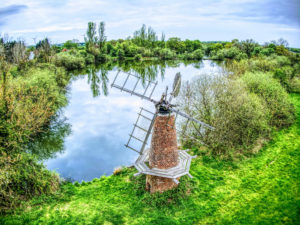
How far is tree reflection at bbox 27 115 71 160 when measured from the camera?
66.6ft

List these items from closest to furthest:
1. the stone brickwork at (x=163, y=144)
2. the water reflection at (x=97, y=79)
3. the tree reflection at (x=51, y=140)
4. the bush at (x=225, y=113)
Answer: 1. the stone brickwork at (x=163, y=144)
2. the bush at (x=225, y=113)
3. the tree reflection at (x=51, y=140)
4. the water reflection at (x=97, y=79)

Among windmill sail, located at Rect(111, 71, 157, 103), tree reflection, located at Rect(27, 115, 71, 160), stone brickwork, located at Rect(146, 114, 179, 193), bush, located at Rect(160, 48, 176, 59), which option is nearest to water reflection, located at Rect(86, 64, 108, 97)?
windmill sail, located at Rect(111, 71, 157, 103)

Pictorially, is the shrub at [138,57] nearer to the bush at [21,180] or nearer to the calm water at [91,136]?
the calm water at [91,136]

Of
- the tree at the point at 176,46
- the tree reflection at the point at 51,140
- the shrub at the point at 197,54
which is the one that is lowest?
the tree reflection at the point at 51,140

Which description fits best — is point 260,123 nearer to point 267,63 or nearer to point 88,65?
point 267,63

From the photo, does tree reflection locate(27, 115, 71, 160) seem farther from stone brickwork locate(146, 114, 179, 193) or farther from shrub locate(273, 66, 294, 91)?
shrub locate(273, 66, 294, 91)

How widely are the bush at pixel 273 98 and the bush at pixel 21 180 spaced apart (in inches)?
751

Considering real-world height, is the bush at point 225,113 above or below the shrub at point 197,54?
below

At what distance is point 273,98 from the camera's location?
19828 mm

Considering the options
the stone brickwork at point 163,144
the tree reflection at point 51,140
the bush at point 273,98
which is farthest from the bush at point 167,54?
the stone brickwork at point 163,144

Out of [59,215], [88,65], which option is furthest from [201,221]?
[88,65]

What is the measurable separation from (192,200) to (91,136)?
15.5 m

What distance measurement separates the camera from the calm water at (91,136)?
18.5 m

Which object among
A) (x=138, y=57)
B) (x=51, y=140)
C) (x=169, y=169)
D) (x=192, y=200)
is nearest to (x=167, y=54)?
(x=138, y=57)
